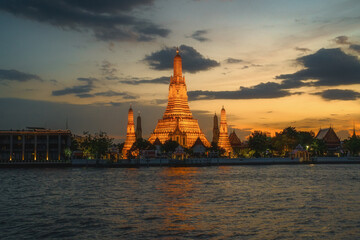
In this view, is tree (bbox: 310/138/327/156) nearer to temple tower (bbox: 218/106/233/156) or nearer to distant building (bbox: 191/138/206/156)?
temple tower (bbox: 218/106/233/156)

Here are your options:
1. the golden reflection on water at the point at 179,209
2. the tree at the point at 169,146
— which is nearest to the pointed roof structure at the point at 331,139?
the tree at the point at 169,146

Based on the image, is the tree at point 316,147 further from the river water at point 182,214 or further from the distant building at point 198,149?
the river water at point 182,214

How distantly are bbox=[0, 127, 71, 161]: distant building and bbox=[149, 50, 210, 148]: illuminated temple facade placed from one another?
25179 mm

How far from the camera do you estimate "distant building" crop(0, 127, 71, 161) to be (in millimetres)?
119188

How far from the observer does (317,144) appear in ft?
435

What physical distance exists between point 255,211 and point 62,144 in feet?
321

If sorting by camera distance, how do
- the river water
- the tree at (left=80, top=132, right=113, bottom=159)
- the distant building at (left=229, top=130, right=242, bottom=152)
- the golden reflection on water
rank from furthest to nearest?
the distant building at (left=229, top=130, right=242, bottom=152), the tree at (left=80, top=132, right=113, bottom=159), the golden reflection on water, the river water

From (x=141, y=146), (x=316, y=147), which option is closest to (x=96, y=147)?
(x=141, y=146)

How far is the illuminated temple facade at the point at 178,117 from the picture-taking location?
12235 centimetres

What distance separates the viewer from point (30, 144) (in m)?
120

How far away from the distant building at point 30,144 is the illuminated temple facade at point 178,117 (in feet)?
82.6

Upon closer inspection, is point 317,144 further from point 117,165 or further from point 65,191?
point 65,191

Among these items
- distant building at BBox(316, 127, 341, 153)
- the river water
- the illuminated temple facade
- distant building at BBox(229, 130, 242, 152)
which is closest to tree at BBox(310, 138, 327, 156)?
distant building at BBox(316, 127, 341, 153)

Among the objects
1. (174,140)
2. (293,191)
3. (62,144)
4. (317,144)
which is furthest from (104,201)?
(317,144)
